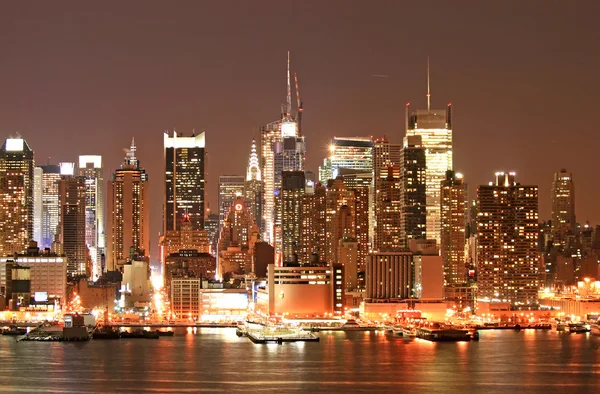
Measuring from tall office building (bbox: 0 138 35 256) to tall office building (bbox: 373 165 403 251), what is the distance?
103 ft

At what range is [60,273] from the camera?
294 ft

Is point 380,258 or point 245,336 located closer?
point 245,336

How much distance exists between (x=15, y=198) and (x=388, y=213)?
114 feet

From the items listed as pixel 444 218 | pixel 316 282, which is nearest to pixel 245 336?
pixel 316 282

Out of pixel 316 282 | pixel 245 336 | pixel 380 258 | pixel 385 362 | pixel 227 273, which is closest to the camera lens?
pixel 385 362

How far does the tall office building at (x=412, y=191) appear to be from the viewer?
104 m

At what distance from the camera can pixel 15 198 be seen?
116 metres

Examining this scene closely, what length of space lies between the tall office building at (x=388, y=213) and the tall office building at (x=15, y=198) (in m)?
31.4

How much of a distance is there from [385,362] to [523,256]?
127ft

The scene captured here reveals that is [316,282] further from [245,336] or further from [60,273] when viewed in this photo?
[60,273]

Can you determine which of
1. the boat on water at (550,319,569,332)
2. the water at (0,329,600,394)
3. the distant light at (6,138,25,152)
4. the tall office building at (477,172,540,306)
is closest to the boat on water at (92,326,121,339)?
the water at (0,329,600,394)

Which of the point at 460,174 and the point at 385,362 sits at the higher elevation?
the point at 460,174

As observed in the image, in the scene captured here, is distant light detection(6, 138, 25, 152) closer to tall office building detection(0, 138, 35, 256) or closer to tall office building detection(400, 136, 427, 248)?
tall office building detection(0, 138, 35, 256)

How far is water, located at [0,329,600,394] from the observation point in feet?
144
